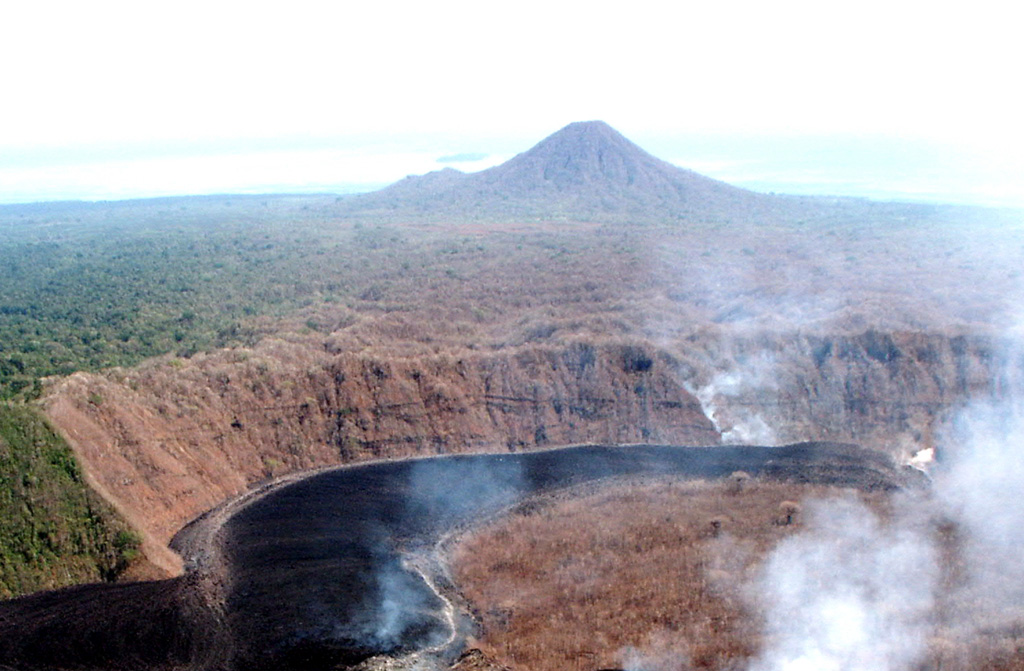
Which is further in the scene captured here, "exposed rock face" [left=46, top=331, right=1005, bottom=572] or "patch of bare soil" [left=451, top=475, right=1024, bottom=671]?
"exposed rock face" [left=46, top=331, right=1005, bottom=572]

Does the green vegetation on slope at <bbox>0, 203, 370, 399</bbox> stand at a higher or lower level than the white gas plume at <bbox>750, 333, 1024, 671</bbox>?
higher

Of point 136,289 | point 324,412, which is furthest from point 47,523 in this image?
point 136,289

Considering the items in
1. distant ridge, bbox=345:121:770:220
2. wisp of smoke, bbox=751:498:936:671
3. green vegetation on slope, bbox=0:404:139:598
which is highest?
distant ridge, bbox=345:121:770:220

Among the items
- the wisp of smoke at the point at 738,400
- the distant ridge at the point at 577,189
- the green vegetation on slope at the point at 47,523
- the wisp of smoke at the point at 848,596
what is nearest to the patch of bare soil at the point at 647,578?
the wisp of smoke at the point at 848,596

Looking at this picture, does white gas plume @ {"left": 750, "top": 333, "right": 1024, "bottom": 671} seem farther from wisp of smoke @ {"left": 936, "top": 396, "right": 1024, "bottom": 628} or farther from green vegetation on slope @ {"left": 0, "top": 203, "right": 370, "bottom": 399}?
green vegetation on slope @ {"left": 0, "top": 203, "right": 370, "bottom": 399}

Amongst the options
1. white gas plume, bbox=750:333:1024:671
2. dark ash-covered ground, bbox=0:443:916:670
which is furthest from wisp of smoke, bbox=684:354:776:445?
white gas plume, bbox=750:333:1024:671

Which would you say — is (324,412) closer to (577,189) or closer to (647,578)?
(647,578)

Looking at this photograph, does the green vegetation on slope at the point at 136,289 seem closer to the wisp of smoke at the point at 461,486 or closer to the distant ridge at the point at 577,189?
the wisp of smoke at the point at 461,486
